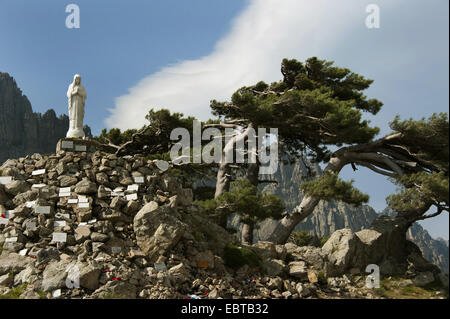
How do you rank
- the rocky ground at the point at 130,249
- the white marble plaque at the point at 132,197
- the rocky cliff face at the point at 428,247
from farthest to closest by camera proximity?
the white marble plaque at the point at 132,197
the rocky cliff face at the point at 428,247
the rocky ground at the point at 130,249

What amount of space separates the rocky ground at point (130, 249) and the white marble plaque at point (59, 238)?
0.08 feet

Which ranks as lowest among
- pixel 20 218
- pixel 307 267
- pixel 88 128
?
pixel 307 267

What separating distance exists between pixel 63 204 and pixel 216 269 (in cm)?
465

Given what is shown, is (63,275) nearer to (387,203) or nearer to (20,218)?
(20,218)

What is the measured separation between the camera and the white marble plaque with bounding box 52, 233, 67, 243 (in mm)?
8708

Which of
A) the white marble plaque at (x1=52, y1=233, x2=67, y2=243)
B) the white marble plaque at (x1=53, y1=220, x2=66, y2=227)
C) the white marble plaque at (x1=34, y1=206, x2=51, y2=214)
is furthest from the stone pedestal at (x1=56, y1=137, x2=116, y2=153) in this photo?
Result: the white marble plaque at (x1=52, y1=233, x2=67, y2=243)

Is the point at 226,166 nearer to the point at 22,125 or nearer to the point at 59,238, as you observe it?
the point at 59,238

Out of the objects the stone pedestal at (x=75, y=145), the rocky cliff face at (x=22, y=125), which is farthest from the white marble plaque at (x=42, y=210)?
the rocky cliff face at (x=22, y=125)

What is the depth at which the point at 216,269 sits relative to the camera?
9555 millimetres

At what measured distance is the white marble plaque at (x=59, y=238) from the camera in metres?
8.71

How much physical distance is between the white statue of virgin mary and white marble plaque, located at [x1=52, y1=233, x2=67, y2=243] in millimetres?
4278

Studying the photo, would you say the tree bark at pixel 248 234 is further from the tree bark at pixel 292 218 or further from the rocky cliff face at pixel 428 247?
the rocky cliff face at pixel 428 247

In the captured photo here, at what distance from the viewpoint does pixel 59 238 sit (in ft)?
28.7
